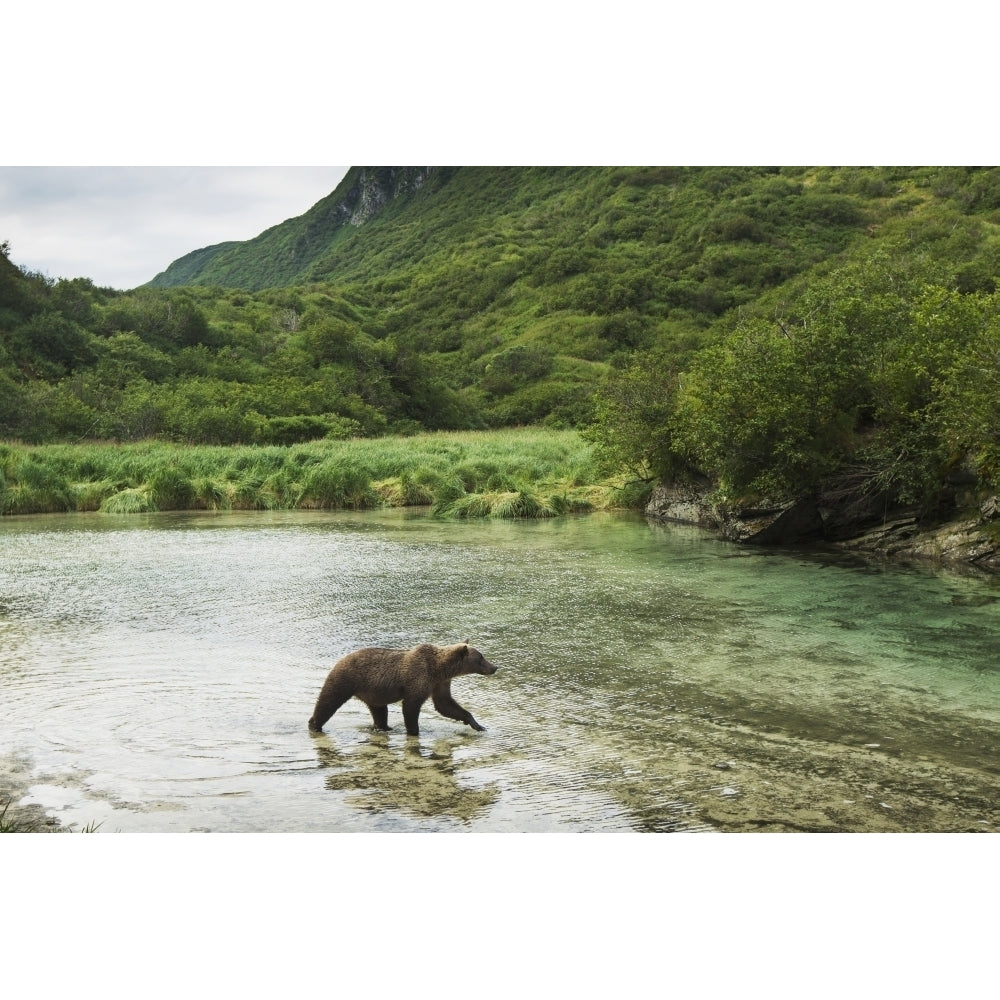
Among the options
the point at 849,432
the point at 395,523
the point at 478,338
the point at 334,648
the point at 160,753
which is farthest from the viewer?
the point at 478,338

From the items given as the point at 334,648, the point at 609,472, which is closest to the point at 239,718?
the point at 334,648

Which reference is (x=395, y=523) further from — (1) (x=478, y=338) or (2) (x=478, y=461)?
(1) (x=478, y=338)

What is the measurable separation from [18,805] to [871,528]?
14944 mm

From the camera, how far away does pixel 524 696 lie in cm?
780

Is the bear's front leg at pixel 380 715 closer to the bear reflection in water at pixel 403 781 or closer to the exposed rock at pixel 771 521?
the bear reflection in water at pixel 403 781

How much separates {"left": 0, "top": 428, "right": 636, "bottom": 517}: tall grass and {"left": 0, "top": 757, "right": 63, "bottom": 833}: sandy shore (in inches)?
730

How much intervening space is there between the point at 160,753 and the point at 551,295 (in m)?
74.3

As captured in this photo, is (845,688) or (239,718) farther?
(845,688)

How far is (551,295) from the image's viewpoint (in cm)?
7788


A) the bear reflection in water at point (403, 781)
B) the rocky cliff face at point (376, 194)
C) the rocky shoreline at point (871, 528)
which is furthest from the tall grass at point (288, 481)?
the rocky cliff face at point (376, 194)

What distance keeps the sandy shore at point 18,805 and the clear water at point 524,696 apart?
91 millimetres

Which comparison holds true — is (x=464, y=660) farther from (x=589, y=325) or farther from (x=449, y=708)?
(x=589, y=325)

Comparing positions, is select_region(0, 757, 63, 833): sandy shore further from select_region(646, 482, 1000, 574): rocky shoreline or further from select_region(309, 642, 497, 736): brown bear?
select_region(646, 482, 1000, 574): rocky shoreline

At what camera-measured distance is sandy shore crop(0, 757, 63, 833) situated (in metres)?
4.86
